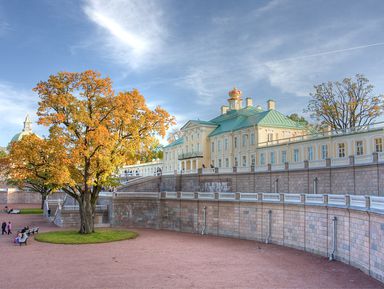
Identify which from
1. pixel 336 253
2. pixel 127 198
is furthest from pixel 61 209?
pixel 336 253

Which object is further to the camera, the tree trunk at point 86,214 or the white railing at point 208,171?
the white railing at point 208,171

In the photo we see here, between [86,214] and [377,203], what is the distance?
83.5ft

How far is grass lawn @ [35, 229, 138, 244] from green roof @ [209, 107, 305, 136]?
28.7 metres

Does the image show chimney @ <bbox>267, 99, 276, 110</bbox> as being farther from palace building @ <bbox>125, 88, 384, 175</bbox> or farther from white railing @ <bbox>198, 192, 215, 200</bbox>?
white railing @ <bbox>198, 192, 215, 200</bbox>

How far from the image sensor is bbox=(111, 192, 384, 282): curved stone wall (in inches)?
846

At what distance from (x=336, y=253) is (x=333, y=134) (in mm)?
21495

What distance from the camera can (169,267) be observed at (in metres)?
24.0

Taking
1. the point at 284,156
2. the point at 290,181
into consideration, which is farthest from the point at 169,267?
the point at 284,156

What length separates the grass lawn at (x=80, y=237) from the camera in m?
33.0

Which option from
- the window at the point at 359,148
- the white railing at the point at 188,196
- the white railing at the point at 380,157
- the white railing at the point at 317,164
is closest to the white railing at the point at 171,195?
the white railing at the point at 188,196

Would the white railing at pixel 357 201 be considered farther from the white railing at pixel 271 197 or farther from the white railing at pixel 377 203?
the white railing at pixel 271 197

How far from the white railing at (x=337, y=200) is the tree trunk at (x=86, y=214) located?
21566 mm

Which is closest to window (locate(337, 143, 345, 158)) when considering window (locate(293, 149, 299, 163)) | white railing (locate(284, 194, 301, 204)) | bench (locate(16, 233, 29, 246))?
window (locate(293, 149, 299, 163))

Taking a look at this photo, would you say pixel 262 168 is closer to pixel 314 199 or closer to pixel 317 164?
pixel 317 164
